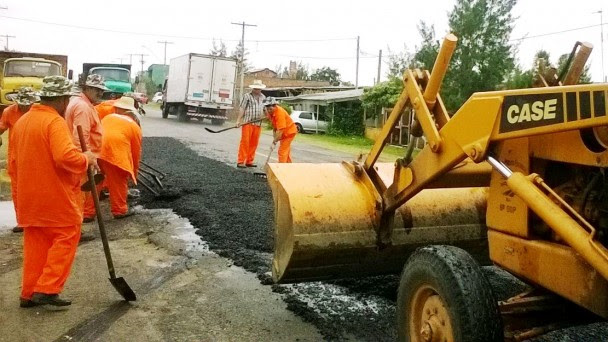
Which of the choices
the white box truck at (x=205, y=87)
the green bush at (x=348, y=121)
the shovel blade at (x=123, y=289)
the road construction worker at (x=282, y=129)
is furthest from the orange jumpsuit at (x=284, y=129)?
the green bush at (x=348, y=121)

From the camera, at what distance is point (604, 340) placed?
157 inches

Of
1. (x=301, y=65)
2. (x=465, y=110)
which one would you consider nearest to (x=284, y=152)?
(x=465, y=110)

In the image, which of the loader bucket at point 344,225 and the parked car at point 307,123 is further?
the parked car at point 307,123

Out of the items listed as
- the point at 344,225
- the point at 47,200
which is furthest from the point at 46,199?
the point at 344,225

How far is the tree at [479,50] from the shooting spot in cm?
2641

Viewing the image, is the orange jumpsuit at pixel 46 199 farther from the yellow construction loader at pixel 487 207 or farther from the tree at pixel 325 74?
the tree at pixel 325 74

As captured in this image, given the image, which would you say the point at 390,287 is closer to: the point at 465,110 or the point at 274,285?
the point at 274,285

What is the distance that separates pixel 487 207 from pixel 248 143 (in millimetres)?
9057

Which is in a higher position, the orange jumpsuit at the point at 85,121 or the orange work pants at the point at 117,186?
the orange jumpsuit at the point at 85,121

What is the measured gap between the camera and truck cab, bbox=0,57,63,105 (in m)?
22.2

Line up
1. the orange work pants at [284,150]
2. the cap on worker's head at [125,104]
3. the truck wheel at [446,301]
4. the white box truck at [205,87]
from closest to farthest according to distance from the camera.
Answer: the truck wheel at [446,301]
the cap on worker's head at [125,104]
the orange work pants at [284,150]
the white box truck at [205,87]

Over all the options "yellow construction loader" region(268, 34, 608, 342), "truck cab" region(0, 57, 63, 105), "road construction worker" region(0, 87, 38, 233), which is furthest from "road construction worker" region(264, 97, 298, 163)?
"truck cab" region(0, 57, 63, 105)

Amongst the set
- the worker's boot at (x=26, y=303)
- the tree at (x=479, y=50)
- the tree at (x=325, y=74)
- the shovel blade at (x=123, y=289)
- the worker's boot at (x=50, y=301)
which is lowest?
the worker's boot at (x=26, y=303)

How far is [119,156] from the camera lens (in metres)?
7.60
